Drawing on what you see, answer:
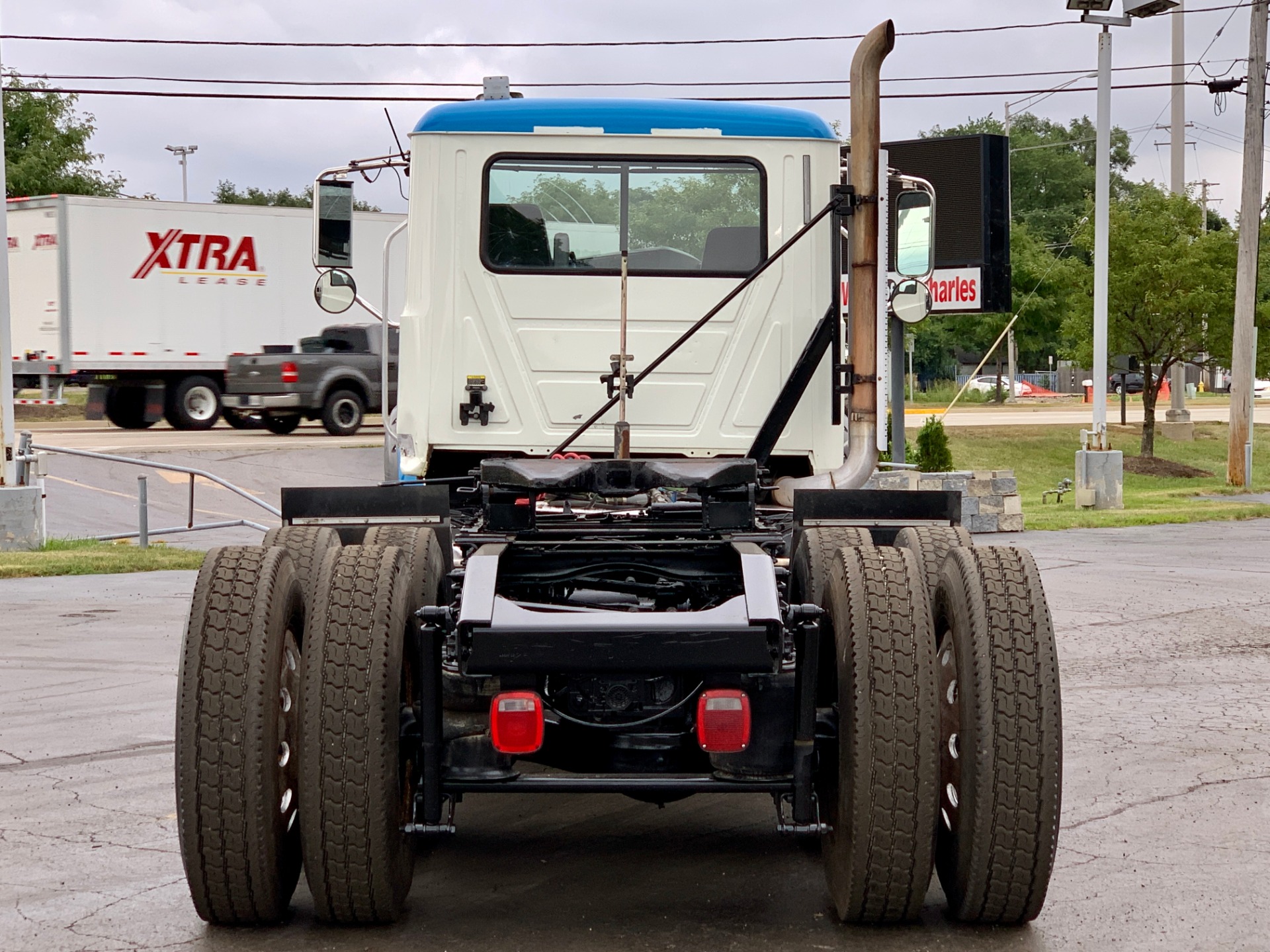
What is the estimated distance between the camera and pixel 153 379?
29453 millimetres

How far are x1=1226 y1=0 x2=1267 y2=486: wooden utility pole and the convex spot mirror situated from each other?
2091 cm

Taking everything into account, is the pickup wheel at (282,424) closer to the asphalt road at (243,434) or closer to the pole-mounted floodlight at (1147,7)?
the asphalt road at (243,434)

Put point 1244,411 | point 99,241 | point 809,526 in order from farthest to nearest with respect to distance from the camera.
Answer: point 99,241 → point 1244,411 → point 809,526

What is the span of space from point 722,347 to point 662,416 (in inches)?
17.0

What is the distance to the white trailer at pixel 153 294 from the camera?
92.9 feet

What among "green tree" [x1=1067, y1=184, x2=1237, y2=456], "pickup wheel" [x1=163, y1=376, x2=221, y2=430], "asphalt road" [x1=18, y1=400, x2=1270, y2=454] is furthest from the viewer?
"green tree" [x1=1067, y1=184, x2=1237, y2=456]

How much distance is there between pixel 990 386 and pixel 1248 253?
1648 inches

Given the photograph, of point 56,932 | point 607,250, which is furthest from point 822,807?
point 607,250

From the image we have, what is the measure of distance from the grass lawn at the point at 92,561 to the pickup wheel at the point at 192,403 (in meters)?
13.6

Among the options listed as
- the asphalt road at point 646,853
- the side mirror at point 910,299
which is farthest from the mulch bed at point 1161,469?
the side mirror at point 910,299

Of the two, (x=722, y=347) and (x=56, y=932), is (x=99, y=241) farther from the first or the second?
(x=56, y=932)

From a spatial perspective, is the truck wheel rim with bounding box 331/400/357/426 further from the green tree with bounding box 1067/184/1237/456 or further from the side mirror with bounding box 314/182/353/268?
the side mirror with bounding box 314/182/353/268

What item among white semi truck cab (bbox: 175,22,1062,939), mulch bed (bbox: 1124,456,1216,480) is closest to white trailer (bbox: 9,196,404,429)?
mulch bed (bbox: 1124,456,1216,480)

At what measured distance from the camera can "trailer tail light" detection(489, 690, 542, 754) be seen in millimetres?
4312
